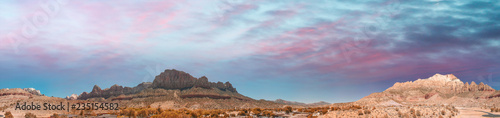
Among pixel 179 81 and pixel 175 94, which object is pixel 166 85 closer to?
pixel 179 81

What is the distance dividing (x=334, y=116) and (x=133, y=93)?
115488 millimetres

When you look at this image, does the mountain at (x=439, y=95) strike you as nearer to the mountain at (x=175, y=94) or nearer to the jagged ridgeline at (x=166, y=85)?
the mountain at (x=175, y=94)

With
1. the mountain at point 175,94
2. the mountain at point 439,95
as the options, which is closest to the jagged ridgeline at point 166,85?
the mountain at point 175,94

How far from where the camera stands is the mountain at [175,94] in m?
120

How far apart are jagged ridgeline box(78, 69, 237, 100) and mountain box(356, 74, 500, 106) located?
3220 inches

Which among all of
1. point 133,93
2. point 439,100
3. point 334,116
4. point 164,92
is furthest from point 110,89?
point 439,100

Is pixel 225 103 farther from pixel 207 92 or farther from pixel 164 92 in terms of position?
pixel 164 92

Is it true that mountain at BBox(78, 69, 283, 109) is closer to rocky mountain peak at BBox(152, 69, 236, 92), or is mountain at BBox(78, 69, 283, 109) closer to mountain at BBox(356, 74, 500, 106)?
rocky mountain peak at BBox(152, 69, 236, 92)

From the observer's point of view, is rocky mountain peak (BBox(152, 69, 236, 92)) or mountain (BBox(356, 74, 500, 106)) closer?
mountain (BBox(356, 74, 500, 106))

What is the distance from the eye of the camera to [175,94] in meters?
136

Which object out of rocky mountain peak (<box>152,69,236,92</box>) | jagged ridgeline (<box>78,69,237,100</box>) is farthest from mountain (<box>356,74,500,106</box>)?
A: jagged ridgeline (<box>78,69,237,100</box>)

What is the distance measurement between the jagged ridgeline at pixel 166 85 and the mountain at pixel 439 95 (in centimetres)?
8178

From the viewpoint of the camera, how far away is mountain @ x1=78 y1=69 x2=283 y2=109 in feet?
394

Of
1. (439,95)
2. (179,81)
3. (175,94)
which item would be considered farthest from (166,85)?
(439,95)
